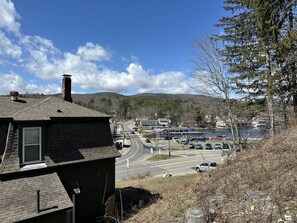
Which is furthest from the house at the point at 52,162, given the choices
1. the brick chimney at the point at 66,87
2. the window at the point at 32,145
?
the brick chimney at the point at 66,87

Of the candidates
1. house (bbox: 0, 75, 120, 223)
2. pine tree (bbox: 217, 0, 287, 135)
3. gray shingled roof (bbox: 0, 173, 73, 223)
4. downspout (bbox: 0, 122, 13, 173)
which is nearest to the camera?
gray shingled roof (bbox: 0, 173, 73, 223)

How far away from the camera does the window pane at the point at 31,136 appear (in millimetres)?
10211

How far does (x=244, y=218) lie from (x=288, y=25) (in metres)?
15.1

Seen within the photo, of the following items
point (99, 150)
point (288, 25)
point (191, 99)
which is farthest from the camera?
point (191, 99)

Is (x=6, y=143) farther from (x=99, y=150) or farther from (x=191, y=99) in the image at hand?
(x=191, y=99)

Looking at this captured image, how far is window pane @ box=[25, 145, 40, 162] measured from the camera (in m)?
10.2

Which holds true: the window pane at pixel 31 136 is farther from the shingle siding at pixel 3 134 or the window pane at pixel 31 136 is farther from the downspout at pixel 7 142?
the shingle siding at pixel 3 134

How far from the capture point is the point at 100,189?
12.8 metres

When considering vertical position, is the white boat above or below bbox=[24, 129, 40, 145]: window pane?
above

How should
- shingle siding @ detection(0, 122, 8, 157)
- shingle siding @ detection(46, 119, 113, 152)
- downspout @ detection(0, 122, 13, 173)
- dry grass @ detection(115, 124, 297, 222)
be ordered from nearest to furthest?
dry grass @ detection(115, 124, 297, 222), downspout @ detection(0, 122, 13, 173), shingle siding @ detection(0, 122, 8, 157), shingle siding @ detection(46, 119, 113, 152)

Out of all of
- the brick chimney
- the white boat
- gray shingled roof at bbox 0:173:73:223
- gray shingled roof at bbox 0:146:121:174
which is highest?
the brick chimney

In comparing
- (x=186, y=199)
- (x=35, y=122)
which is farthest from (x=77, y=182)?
(x=186, y=199)

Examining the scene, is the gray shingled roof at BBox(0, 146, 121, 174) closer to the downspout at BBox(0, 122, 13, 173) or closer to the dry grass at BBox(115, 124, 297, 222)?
the downspout at BBox(0, 122, 13, 173)

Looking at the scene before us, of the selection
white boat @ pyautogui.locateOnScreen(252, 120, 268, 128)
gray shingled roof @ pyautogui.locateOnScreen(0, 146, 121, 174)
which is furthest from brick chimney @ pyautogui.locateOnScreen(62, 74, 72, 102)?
white boat @ pyautogui.locateOnScreen(252, 120, 268, 128)
